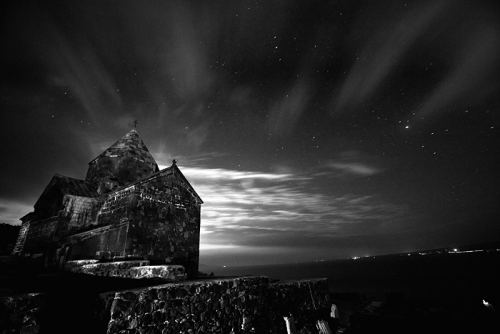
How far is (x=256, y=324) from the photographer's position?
5.80 meters

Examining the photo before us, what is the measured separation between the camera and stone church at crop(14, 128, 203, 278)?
1006 centimetres

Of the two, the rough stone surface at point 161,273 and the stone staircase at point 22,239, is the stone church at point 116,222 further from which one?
the rough stone surface at point 161,273

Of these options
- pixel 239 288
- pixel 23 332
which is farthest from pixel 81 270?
pixel 239 288

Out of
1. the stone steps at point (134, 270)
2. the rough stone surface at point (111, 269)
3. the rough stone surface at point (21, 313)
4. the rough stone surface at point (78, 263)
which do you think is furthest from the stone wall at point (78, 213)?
the rough stone surface at point (21, 313)

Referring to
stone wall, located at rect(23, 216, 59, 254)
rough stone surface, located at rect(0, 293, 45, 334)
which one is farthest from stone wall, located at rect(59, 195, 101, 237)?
rough stone surface, located at rect(0, 293, 45, 334)

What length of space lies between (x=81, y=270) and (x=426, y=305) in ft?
61.9

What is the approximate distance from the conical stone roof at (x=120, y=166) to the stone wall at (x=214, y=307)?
11.0m

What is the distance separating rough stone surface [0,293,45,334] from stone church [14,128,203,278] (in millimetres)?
7051

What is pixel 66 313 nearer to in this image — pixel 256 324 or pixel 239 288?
pixel 239 288

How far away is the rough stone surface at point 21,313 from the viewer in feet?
9.78

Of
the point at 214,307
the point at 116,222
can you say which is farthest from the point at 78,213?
the point at 214,307

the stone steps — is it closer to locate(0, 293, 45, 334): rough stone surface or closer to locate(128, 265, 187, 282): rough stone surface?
locate(128, 265, 187, 282): rough stone surface

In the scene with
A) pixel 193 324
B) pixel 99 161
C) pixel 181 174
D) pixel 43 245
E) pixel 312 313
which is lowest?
pixel 312 313

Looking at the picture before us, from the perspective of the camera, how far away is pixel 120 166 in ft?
49.3
